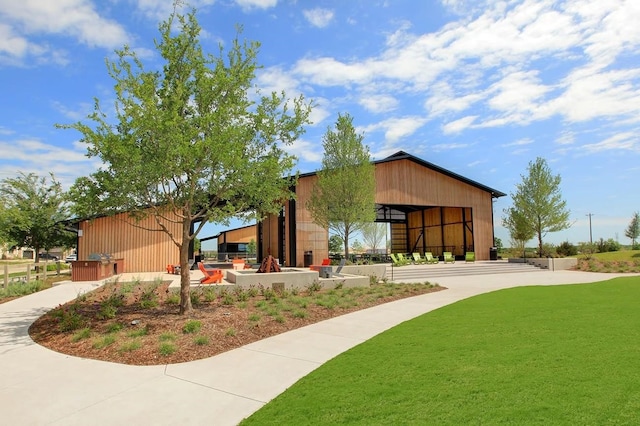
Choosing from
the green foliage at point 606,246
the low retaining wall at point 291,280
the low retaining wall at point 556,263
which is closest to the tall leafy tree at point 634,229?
the green foliage at point 606,246

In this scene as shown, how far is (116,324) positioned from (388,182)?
801 inches

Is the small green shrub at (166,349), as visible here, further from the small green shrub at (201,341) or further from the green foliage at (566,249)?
the green foliage at (566,249)

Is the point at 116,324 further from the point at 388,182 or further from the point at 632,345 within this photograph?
the point at 388,182

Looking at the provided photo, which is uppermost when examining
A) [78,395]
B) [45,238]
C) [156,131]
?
[156,131]

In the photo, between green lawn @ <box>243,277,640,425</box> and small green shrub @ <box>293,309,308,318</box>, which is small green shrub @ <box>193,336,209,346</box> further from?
small green shrub @ <box>293,309,308,318</box>

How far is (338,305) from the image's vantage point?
1030 cm

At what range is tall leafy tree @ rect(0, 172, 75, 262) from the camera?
1892cm

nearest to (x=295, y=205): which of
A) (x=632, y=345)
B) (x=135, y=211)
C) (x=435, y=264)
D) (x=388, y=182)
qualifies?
(x=388, y=182)

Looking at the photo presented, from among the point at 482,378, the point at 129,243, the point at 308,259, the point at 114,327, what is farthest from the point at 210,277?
the point at 129,243

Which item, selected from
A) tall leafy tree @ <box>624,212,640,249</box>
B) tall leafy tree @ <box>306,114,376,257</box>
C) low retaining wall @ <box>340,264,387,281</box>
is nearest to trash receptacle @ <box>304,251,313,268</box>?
tall leafy tree @ <box>306,114,376,257</box>

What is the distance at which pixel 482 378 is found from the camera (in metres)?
4.48

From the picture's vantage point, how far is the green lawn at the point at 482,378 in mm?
3627

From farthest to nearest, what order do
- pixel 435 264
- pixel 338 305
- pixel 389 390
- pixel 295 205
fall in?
1. pixel 435 264
2. pixel 295 205
3. pixel 338 305
4. pixel 389 390

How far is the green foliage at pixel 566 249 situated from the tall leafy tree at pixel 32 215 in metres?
31.6
